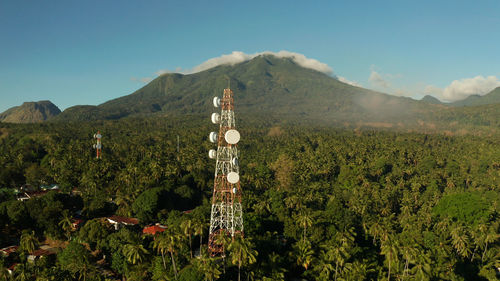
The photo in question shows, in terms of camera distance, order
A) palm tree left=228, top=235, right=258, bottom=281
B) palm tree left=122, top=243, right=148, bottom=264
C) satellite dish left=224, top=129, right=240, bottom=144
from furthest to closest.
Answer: palm tree left=122, top=243, right=148, bottom=264 → satellite dish left=224, top=129, right=240, bottom=144 → palm tree left=228, top=235, right=258, bottom=281

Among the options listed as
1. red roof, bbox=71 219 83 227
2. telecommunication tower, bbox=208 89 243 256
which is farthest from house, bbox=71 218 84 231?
telecommunication tower, bbox=208 89 243 256

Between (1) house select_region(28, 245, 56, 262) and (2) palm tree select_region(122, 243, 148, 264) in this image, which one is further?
(1) house select_region(28, 245, 56, 262)

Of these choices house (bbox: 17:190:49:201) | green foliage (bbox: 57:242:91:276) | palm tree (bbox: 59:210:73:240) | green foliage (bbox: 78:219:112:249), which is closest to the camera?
green foliage (bbox: 57:242:91:276)

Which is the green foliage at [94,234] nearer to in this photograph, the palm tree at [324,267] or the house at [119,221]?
the house at [119,221]

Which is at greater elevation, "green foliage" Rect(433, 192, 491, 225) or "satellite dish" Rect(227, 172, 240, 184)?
"satellite dish" Rect(227, 172, 240, 184)

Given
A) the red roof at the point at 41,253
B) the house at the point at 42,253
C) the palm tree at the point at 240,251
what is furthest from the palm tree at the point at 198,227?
the red roof at the point at 41,253

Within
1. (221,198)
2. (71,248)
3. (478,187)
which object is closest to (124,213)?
(71,248)

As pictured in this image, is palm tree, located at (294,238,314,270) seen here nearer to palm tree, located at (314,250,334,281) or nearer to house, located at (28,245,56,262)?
palm tree, located at (314,250,334,281)
